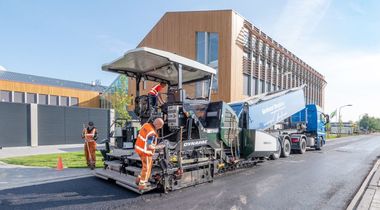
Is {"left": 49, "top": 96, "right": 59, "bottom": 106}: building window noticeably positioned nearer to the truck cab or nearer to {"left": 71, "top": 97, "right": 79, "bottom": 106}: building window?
{"left": 71, "top": 97, "right": 79, "bottom": 106}: building window

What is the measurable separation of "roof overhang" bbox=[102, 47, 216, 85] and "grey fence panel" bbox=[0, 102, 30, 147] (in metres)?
13.2

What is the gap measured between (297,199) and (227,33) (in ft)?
56.3

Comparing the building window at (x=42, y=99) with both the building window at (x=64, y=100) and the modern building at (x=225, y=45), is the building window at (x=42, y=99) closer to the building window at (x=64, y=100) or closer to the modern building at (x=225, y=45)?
the building window at (x=64, y=100)

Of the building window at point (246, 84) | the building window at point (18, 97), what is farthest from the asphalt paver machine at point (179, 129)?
the building window at point (18, 97)

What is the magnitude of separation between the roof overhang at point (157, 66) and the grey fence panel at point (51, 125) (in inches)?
546

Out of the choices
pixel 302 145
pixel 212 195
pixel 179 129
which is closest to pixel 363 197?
pixel 212 195

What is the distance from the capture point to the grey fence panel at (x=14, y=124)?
17.3m

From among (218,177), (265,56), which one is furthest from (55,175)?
(265,56)

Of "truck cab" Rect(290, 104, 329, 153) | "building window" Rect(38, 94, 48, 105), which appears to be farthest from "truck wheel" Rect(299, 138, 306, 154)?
"building window" Rect(38, 94, 48, 105)

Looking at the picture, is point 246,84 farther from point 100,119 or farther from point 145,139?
point 145,139

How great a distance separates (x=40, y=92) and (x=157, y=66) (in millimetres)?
31309

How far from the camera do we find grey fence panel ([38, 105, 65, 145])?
19.1 meters

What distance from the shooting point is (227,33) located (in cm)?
2162

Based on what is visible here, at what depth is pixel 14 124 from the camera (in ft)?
58.6
